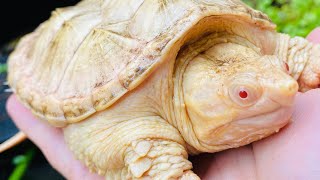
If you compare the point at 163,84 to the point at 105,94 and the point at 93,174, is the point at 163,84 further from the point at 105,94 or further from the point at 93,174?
the point at 93,174

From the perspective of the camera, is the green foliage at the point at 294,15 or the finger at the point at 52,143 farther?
the green foliage at the point at 294,15

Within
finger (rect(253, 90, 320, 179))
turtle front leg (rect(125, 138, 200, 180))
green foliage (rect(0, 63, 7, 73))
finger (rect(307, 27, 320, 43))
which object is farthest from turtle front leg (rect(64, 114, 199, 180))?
green foliage (rect(0, 63, 7, 73))

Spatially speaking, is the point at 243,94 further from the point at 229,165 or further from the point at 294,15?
the point at 294,15

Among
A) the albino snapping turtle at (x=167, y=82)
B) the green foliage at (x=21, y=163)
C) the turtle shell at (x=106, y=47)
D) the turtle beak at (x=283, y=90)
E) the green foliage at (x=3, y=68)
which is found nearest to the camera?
the turtle beak at (x=283, y=90)

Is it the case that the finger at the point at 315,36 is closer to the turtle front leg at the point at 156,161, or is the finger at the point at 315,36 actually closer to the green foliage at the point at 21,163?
the turtle front leg at the point at 156,161

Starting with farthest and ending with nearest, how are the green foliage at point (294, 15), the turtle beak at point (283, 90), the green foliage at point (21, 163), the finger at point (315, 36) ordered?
the green foliage at point (294, 15)
the green foliage at point (21, 163)
the finger at point (315, 36)
the turtle beak at point (283, 90)

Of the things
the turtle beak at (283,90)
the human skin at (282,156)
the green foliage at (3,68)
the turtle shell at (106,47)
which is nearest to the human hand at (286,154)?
the human skin at (282,156)

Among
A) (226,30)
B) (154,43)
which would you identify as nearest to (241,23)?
(226,30)
